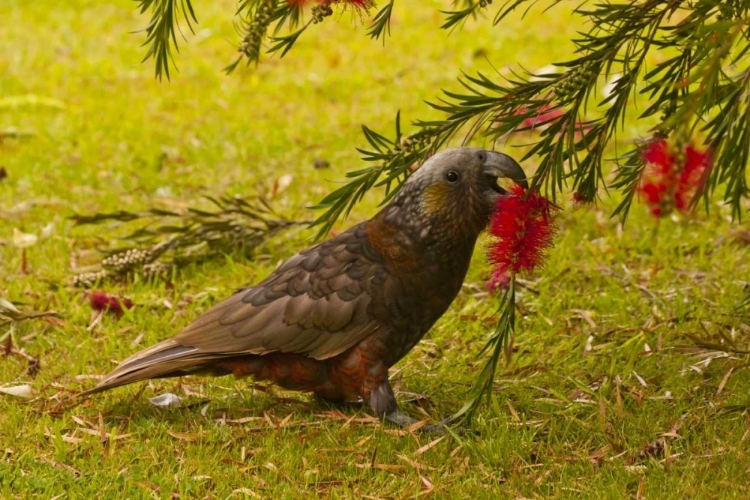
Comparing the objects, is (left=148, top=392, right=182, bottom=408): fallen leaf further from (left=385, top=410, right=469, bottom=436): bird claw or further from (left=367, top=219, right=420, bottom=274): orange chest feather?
(left=367, top=219, right=420, bottom=274): orange chest feather

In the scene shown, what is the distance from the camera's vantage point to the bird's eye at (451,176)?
321 cm

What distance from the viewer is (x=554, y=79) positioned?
2.95 meters

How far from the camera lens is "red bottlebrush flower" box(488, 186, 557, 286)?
2.84 m

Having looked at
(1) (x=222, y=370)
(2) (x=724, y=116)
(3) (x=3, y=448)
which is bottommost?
(3) (x=3, y=448)

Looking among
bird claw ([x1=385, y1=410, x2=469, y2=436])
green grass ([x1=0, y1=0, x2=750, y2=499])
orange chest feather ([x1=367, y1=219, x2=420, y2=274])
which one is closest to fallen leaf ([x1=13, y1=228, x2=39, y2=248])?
green grass ([x1=0, y1=0, x2=750, y2=499])

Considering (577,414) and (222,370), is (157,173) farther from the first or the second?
(577,414)

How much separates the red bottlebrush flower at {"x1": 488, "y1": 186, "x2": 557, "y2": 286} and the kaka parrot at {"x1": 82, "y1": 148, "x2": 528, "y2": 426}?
0.28 metres

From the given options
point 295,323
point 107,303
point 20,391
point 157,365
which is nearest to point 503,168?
point 295,323

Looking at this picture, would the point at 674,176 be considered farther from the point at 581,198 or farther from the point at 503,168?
the point at 503,168

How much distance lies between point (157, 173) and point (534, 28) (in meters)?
3.84

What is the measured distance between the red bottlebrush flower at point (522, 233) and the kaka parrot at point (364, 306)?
28 centimetres

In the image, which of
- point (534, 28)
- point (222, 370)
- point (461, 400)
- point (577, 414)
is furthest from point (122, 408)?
point (534, 28)

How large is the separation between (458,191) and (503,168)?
0.16 m

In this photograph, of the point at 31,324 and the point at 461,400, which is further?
Answer: the point at 31,324
